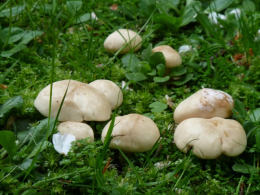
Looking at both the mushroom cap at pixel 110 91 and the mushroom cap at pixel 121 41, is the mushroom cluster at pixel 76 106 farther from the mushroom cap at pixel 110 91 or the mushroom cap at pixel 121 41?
the mushroom cap at pixel 121 41

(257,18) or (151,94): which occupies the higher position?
(257,18)

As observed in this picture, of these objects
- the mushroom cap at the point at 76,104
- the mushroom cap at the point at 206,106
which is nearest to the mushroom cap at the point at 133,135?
the mushroom cap at the point at 76,104

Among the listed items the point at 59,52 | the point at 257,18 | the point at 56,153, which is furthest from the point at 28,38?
the point at 257,18

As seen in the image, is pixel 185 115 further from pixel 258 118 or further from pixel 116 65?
pixel 116 65

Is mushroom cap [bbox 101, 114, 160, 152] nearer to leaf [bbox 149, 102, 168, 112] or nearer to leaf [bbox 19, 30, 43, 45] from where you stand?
leaf [bbox 149, 102, 168, 112]

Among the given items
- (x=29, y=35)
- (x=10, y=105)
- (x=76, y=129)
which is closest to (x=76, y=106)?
(x=76, y=129)

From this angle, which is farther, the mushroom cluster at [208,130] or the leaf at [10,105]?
the leaf at [10,105]
